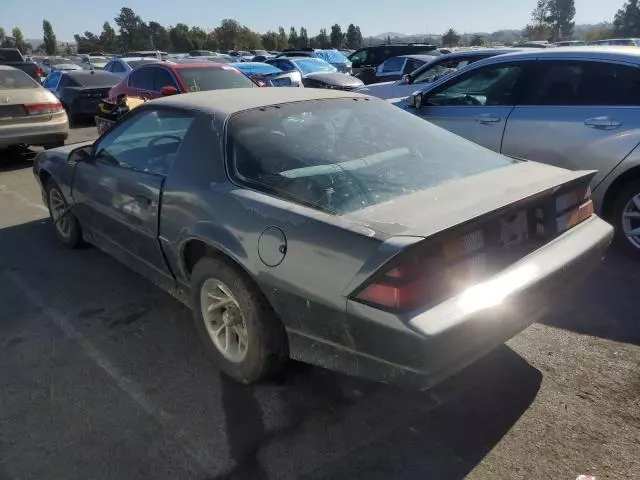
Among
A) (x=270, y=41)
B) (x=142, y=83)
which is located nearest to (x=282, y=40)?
(x=270, y=41)

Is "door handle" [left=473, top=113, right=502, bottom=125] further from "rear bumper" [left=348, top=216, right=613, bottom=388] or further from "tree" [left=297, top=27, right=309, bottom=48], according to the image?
"tree" [left=297, top=27, right=309, bottom=48]

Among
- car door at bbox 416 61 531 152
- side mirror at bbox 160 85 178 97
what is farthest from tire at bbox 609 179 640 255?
side mirror at bbox 160 85 178 97

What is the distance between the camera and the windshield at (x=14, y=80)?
321 inches

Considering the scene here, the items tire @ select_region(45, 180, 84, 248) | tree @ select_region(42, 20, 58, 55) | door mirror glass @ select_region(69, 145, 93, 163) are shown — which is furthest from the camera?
tree @ select_region(42, 20, 58, 55)

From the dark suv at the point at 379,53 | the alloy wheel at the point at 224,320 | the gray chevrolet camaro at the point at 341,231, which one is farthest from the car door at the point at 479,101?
the dark suv at the point at 379,53

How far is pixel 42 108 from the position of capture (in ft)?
26.7

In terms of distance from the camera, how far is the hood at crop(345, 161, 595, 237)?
7.25 ft

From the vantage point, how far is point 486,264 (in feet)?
7.73

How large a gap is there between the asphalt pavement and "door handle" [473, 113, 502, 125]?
191 centimetres

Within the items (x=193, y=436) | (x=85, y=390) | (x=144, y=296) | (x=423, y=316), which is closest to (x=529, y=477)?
(x=423, y=316)

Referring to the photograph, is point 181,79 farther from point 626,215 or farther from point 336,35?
point 336,35

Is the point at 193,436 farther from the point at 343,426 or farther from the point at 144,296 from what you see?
the point at 144,296

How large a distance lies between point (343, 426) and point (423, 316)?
0.78 meters

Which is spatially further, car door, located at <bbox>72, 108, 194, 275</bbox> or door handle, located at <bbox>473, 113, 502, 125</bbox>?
door handle, located at <bbox>473, 113, 502, 125</bbox>
